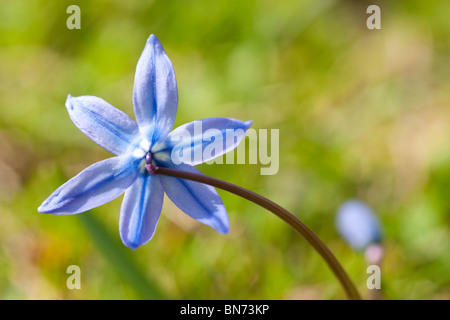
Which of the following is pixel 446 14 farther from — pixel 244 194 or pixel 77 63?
pixel 244 194

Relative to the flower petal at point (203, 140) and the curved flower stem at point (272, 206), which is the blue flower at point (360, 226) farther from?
the flower petal at point (203, 140)

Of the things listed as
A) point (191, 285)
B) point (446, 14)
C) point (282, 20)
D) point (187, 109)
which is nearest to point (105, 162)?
point (191, 285)

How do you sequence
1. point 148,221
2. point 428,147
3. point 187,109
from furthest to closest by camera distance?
point 187,109, point 428,147, point 148,221

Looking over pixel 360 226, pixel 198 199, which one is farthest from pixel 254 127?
pixel 198 199

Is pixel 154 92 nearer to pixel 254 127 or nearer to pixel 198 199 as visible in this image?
pixel 198 199

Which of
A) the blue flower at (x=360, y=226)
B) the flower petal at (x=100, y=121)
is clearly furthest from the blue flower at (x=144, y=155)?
the blue flower at (x=360, y=226)

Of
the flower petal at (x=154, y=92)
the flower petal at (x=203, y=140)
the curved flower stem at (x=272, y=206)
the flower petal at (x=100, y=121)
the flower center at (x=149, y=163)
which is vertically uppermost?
the flower petal at (x=154, y=92)
